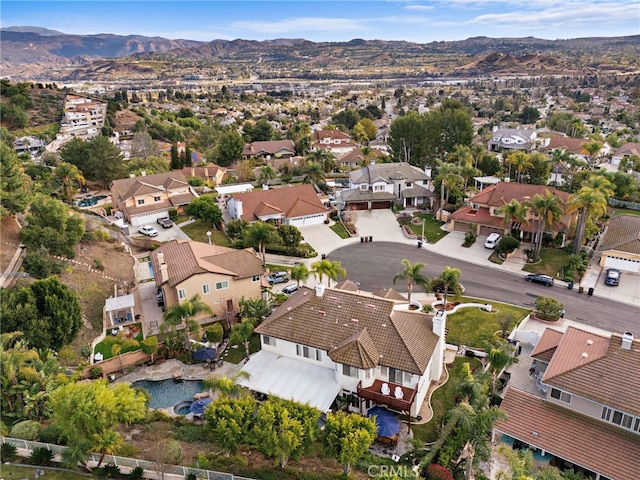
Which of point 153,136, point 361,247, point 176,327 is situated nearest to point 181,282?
point 176,327

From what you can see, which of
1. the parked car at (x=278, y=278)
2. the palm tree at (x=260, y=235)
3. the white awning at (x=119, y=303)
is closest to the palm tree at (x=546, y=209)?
the parked car at (x=278, y=278)

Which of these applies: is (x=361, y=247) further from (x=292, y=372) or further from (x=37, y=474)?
(x=37, y=474)

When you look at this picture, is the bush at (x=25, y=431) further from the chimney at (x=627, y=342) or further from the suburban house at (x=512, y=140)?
the suburban house at (x=512, y=140)

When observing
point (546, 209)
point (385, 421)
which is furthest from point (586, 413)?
point (546, 209)

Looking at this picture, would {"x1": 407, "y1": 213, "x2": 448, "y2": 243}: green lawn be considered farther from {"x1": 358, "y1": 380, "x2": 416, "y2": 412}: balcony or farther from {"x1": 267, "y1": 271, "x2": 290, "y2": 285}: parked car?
{"x1": 358, "y1": 380, "x2": 416, "y2": 412}: balcony

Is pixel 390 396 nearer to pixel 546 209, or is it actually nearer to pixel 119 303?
pixel 119 303
